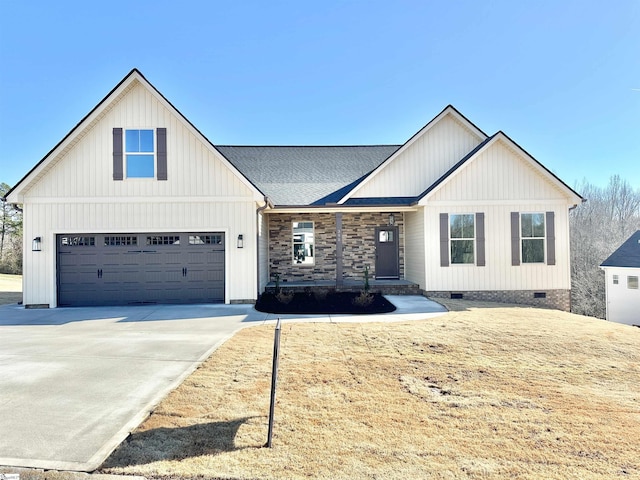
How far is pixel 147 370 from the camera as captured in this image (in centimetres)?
578

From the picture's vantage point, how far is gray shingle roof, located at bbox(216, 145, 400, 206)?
14609mm

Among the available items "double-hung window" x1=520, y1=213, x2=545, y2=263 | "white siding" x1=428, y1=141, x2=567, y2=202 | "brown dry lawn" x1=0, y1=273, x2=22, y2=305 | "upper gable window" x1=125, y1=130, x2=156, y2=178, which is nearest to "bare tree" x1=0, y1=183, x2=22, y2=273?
"brown dry lawn" x1=0, y1=273, x2=22, y2=305

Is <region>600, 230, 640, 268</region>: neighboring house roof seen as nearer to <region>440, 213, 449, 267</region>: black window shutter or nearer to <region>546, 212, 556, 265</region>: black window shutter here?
<region>546, 212, 556, 265</region>: black window shutter

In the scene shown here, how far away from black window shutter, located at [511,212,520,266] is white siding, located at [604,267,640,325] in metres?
14.5

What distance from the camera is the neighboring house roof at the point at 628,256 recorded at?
2227 centimetres

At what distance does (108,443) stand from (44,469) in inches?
20.1

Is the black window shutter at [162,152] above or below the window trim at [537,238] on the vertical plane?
above

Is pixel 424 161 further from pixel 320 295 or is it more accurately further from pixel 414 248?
pixel 320 295

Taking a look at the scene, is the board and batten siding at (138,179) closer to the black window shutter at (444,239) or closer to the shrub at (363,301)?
the shrub at (363,301)

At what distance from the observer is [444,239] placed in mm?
12938

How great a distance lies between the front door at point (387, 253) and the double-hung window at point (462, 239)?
3.07 meters

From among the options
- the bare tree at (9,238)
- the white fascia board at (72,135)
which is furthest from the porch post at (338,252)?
the bare tree at (9,238)

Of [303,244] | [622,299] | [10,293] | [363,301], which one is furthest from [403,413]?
[622,299]

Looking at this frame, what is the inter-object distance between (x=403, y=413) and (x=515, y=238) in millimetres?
10677
